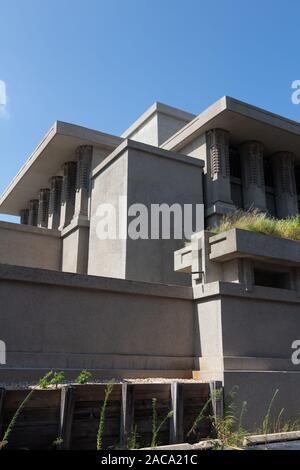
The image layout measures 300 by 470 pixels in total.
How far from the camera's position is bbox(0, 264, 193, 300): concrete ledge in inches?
337

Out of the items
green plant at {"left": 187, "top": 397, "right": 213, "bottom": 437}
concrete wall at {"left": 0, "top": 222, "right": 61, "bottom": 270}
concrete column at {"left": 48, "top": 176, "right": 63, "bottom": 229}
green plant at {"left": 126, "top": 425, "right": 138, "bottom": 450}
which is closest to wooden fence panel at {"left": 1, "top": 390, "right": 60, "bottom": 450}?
green plant at {"left": 126, "top": 425, "right": 138, "bottom": 450}

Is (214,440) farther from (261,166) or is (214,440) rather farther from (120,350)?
(261,166)

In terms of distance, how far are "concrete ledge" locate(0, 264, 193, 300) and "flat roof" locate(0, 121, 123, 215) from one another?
1182cm

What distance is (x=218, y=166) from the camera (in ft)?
55.8

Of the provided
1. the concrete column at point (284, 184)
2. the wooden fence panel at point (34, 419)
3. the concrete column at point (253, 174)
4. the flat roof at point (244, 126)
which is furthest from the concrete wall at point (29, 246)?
the wooden fence panel at point (34, 419)

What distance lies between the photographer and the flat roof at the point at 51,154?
2000 cm

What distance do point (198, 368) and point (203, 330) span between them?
83 cm

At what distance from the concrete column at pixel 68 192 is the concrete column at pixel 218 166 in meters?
7.58

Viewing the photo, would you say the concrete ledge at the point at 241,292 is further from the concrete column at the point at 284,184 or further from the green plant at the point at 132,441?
the concrete column at the point at 284,184

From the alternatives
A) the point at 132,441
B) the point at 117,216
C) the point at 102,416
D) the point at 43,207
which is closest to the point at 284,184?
the point at 117,216

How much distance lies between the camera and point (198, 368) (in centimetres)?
988

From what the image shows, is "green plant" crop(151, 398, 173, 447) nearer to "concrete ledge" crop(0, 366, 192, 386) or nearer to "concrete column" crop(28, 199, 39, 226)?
"concrete ledge" crop(0, 366, 192, 386)

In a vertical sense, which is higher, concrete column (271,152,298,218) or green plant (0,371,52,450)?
concrete column (271,152,298,218)
